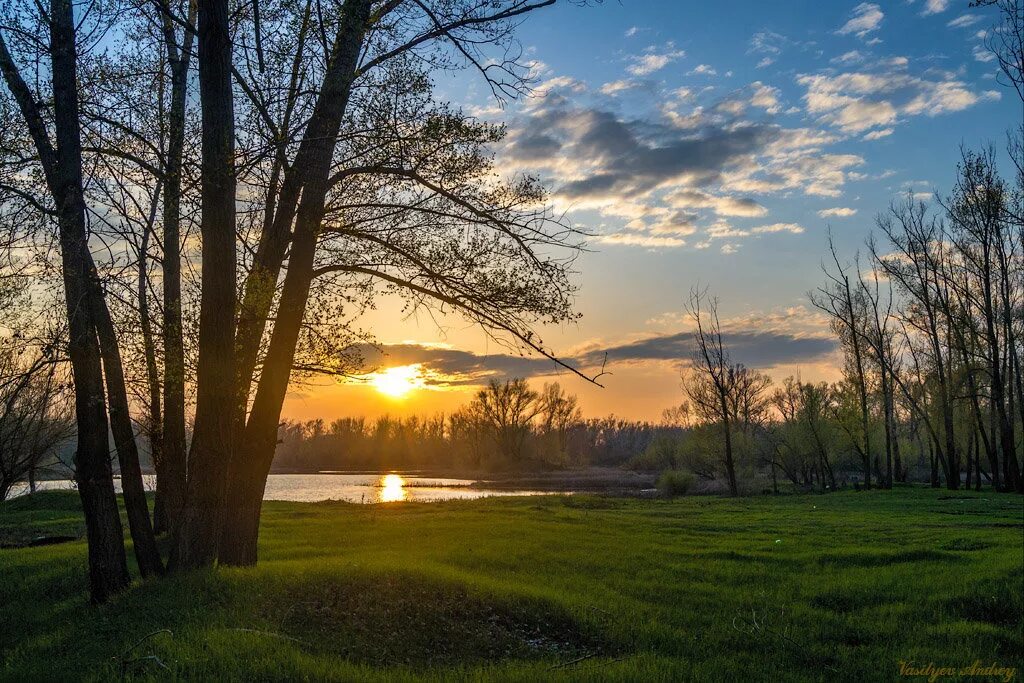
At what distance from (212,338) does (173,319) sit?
2.04 m

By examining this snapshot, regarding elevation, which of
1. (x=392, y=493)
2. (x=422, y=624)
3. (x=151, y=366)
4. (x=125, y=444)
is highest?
(x=151, y=366)

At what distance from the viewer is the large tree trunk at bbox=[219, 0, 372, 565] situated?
10.9 meters

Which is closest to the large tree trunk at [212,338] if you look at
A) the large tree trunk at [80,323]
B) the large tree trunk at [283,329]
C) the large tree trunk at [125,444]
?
the large tree trunk at [125,444]

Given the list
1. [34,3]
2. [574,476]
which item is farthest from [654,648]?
[574,476]

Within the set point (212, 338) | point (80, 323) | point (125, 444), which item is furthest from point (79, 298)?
point (125, 444)

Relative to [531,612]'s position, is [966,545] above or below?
below

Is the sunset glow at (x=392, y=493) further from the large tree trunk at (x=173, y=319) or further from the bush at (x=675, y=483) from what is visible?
the large tree trunk at (x=173, y=319)

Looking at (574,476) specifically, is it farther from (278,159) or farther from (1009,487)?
(278,159)

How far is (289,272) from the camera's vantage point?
1112 centimetres

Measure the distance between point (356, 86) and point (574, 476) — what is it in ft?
287

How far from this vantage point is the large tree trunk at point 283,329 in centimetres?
1086

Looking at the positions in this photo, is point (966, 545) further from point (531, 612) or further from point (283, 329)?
point (283, 329)

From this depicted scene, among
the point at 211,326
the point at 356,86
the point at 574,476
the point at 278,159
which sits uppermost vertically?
the point at 356,86

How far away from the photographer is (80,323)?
9648 mm
